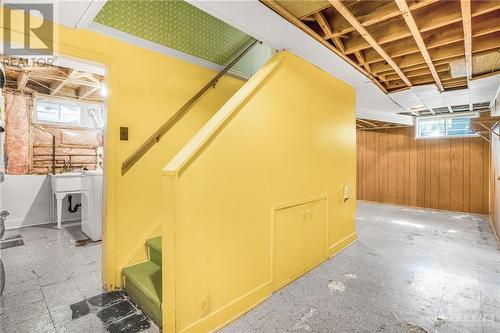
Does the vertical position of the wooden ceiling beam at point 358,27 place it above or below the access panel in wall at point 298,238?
above

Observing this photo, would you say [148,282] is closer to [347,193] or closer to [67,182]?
[347,193]

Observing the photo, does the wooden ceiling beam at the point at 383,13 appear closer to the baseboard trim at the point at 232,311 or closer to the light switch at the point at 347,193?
the light switch at the point at 347,193

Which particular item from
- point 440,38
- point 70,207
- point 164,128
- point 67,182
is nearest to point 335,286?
point 164,128

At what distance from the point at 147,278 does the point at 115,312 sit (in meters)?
0.34

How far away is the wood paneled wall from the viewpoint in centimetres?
627

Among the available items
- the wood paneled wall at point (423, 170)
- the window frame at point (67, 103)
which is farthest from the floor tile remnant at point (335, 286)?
the window frame at point (67, 103)

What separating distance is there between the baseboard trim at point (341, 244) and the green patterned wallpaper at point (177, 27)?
2890 mm

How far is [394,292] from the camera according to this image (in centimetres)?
248

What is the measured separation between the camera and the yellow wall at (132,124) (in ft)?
7.50

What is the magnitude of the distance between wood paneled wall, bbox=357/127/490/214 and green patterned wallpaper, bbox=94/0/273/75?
6114 millimetres

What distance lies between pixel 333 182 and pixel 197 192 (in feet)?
7.62

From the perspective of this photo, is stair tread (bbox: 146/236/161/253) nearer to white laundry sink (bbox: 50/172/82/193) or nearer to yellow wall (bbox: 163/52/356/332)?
yellow wall (bbox: 163/52/356/332)

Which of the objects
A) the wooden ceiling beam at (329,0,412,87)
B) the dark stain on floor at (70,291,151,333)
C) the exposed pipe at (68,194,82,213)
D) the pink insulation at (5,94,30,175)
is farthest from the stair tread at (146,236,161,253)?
the pink insulation at (5,94,30,175)

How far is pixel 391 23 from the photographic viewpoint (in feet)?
8.11
